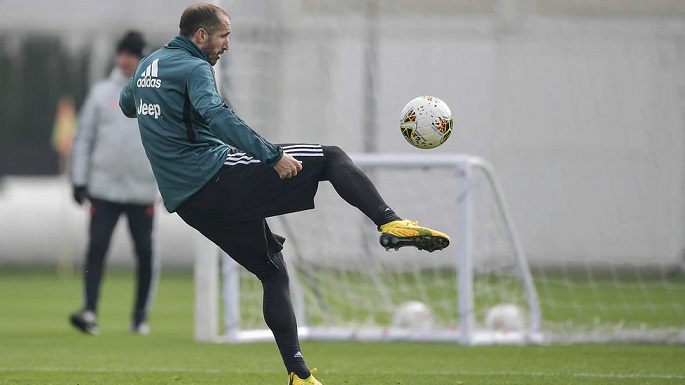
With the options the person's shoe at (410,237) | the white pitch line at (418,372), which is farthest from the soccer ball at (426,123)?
the white pitch line at (418,372)

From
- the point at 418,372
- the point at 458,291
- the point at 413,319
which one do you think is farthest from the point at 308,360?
the point at 413,319

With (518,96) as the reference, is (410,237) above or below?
below

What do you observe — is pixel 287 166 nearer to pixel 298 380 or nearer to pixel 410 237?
pixel 410 237

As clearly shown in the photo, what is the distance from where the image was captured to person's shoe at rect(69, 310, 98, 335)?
32.4 feet

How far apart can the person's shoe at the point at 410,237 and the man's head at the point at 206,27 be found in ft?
4.41

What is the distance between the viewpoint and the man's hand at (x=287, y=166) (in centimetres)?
568

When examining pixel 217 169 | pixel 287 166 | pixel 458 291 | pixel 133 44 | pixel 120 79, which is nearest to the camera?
pixel 287 166

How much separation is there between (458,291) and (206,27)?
12.9 feet

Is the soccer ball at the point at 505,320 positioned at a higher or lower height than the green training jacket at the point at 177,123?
lower

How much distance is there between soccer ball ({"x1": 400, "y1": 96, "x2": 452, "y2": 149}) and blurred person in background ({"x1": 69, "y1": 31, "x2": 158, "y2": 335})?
14.3 feet

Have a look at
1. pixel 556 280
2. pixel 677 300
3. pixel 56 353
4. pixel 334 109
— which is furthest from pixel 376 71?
pixel 56 353

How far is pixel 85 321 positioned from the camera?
9906mm

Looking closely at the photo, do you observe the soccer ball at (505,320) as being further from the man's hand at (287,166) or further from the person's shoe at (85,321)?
the man's hand at (287,166)

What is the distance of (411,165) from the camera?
9305mm
